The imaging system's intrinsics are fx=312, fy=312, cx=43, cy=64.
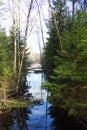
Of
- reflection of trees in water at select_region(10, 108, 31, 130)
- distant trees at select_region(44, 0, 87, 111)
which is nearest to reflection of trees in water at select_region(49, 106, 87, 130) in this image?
distant trees at select_region(44, 0, 87, 111)

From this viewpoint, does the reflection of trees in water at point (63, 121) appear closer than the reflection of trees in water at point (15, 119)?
No

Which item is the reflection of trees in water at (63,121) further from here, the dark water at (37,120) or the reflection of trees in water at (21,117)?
the reflection of trees in water at (21,117)

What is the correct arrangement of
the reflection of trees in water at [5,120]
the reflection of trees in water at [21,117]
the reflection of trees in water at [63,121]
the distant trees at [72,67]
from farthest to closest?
the distant trees at [72,67] → the reflection of trees in water at [21,117] → the reflection of trees in water at [63,121] → the reflection of trees in water at [5,120]

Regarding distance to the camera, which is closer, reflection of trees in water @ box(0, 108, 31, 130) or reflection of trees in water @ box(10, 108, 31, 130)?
reflection of trees in water @ box(0, 108, 31, 130)

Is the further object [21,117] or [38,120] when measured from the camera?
[21,117]

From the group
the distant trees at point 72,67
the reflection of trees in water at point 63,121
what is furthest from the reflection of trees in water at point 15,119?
the distant trees at point 72,67

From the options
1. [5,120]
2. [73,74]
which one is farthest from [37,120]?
[73,74]

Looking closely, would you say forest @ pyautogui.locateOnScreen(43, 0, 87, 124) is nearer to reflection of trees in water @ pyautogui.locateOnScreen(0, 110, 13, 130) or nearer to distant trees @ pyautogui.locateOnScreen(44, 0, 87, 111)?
distant trees @ pyautogui.locateOnScreen(44, 0, 87, 111)

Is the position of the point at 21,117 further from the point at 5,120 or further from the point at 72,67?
the point at 72,67

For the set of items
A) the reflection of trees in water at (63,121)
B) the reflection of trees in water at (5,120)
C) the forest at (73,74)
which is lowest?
the reflection of trees in water at (63,121)

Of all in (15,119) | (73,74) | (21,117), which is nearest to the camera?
(73,74)

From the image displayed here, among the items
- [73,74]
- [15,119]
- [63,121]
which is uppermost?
[73,74]

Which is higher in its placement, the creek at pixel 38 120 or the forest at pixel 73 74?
the forest at pixel 73 74

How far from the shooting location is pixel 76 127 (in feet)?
54.4
